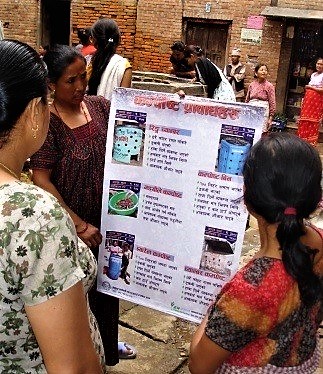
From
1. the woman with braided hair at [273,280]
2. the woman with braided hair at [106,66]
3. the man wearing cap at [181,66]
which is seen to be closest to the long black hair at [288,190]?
the woman with braided hair at [273,280]

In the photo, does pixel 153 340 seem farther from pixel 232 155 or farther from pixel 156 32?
pixel 156 32

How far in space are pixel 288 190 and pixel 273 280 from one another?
235 millimetres

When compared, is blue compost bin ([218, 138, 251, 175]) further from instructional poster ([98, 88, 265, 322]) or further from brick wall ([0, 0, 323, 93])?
brick wall ([0, 0, 323, 93])

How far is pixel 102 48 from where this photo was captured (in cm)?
357

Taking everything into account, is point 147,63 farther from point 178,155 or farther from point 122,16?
point 178,155

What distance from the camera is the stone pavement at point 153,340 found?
2.97 metres

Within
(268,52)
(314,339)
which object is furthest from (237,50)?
(314,339)

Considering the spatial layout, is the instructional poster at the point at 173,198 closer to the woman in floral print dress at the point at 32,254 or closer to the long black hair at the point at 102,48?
the woman in floral print dress at the point at 32,254

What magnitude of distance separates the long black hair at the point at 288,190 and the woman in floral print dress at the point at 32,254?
0.49m

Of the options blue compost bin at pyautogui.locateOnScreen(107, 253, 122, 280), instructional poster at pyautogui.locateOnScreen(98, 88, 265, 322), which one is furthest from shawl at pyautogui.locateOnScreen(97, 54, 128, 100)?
blue compost bin at pyautogui.locateOnScreen(107, 253, 122, 280)

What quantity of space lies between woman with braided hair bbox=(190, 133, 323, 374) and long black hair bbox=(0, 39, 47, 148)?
0.58m

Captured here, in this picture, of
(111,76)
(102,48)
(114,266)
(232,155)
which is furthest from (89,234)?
(102,48)

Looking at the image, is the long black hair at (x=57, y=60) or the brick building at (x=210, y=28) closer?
the long black hair at (x=57, y=60)

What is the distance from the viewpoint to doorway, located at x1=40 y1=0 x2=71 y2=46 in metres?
13.2
